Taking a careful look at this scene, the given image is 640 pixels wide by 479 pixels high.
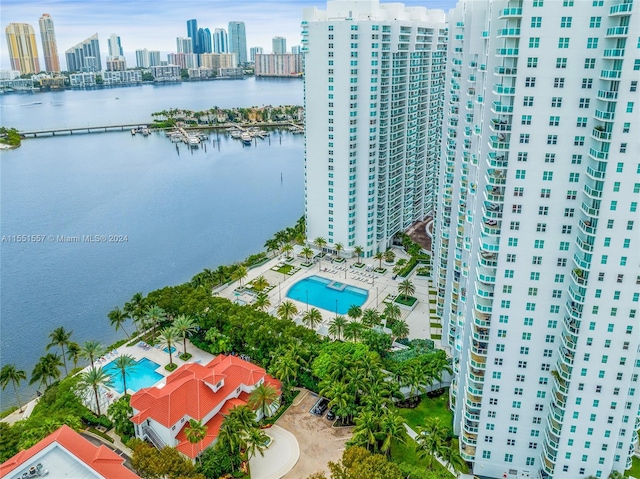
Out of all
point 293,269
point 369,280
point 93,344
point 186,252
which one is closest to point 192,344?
point 93,344

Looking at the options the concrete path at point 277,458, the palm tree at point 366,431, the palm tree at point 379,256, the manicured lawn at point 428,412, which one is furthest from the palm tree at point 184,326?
the palm tree at point 379,256

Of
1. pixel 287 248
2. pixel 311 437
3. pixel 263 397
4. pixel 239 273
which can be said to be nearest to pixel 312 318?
pixel 239 273

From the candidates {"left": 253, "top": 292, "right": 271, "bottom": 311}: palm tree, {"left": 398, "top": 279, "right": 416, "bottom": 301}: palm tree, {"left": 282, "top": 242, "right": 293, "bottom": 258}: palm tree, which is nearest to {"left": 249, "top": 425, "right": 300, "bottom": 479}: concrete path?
{"left": 253, "top": 292, "right": 271, "bottom": 311}: palm tree

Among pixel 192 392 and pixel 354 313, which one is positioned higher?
pixel 192 392

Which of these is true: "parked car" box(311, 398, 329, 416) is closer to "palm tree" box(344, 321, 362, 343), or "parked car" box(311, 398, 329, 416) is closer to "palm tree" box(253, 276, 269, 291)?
"palm tree" box(344, 321, 362, 343)

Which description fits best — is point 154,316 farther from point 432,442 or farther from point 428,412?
point 432,442

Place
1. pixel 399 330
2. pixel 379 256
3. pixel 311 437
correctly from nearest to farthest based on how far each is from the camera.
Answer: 1. pixel 311 437
2. pixel 399 330
3. pixel 379 256

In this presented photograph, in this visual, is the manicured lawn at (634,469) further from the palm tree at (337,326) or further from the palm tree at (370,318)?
the palm tree at (337,326)
